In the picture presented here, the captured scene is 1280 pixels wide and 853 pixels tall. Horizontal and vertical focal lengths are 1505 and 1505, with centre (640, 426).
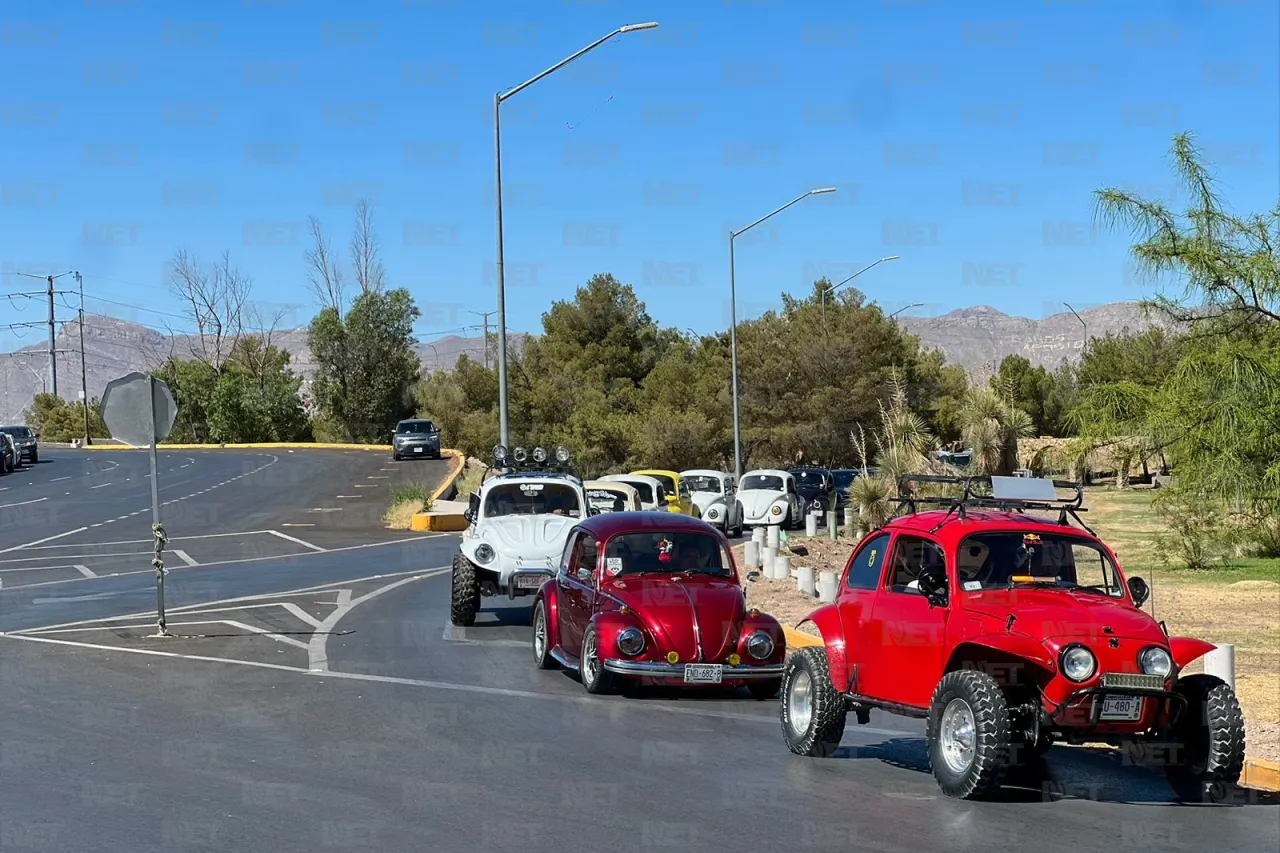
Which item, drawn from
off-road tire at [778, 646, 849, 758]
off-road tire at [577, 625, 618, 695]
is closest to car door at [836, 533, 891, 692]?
off-road tire at [778, 646, 849, 758]

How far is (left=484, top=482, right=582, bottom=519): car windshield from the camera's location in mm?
18875

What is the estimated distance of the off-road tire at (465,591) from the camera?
17.5 metres

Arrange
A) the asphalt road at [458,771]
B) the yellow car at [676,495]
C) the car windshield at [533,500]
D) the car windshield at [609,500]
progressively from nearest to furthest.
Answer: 1. the asphalt road at [458,771]
2. the car windshield at [533,500]
3. the car windshield at [609,500]
4. the yellow car at [676,495]

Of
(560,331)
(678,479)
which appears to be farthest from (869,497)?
(560,331)

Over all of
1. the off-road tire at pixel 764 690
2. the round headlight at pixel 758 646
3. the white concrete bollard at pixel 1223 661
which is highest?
the white concrete bollard at pixel 1223 661

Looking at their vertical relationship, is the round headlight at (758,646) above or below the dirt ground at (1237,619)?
above

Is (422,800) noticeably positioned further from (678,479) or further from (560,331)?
(560,331)

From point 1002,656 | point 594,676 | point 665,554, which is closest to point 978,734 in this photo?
point 1002,656

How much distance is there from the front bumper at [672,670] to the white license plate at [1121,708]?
4.14m

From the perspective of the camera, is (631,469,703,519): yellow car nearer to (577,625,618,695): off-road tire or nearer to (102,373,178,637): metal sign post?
(102,373,178,637): metal sign post

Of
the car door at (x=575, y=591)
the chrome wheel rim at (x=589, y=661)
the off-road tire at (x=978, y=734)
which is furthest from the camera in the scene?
the car door at (x=575, y=591)

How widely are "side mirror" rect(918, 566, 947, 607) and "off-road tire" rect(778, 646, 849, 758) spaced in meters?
1.00

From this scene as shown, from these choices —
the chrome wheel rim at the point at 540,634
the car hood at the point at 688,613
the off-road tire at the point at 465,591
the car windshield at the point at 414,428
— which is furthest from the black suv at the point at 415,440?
the car hood at the point at 688,613

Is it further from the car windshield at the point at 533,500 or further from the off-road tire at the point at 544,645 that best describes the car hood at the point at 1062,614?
the car windshield at the point at 533,500
